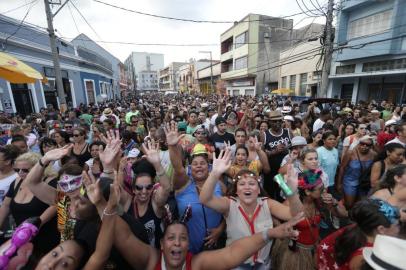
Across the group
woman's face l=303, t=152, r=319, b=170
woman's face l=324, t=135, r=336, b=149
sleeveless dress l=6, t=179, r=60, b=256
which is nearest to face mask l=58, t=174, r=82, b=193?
sleeveless dress l=6, t=179, r=60, b=256

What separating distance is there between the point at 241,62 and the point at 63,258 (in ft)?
110

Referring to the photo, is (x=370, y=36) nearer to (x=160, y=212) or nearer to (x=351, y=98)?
(x=351, y=98)

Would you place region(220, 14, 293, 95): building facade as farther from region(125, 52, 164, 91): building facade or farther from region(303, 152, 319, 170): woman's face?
region(125, 52, 164, 91): building facade

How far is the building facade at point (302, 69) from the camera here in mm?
21030

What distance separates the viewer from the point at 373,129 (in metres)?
5.95

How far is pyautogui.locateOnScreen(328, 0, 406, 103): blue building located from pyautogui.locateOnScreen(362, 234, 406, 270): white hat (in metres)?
14.8

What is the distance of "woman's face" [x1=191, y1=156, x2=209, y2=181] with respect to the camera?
2.56m

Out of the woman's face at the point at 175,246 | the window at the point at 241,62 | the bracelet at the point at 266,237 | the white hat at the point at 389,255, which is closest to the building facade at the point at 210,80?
the window at the point at 241,62

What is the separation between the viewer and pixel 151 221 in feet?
7.44

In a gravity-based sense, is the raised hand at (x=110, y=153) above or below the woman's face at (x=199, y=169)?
above

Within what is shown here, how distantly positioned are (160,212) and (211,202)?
2.02 feet

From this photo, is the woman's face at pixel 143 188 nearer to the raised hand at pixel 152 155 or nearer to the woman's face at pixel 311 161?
the raised hand at pixel 152 155

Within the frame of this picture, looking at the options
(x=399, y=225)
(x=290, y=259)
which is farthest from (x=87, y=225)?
(x=399, y=225)

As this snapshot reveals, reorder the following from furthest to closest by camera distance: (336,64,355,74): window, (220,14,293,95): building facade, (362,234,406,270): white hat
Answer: (220,14,293,95): building facade < (336,64,355,74): window < (362,234,406,270): white hat
